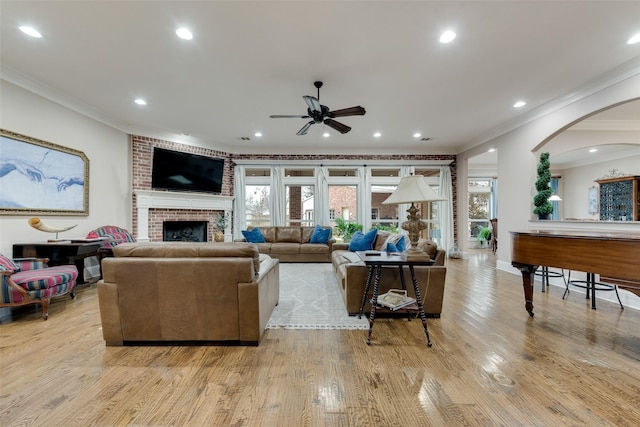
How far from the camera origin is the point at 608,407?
1.55m

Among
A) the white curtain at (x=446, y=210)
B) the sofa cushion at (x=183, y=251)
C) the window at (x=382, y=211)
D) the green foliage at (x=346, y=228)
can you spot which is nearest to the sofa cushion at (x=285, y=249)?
the green foliage at (x=346, y=228)

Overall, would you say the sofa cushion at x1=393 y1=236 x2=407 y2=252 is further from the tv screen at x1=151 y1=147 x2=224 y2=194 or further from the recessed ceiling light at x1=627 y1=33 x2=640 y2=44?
the tv screen at x1=151 y1=147 x2=224 y2=194

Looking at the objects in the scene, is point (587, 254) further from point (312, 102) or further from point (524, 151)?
point (524, 151)

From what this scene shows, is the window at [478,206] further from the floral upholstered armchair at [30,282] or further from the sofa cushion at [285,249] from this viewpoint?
the floral upholstered armchair at [30,282]

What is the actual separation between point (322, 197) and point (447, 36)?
4994mm

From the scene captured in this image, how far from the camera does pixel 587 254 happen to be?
217 centimetres

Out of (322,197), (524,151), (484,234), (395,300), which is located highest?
(524,151)

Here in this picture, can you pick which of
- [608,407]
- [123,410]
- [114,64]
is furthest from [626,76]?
[114,64]

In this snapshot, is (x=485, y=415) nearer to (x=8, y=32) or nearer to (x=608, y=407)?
(x=608, y=407)

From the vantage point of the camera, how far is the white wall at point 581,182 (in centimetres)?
714

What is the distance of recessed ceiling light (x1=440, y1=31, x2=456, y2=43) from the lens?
8.59 feet

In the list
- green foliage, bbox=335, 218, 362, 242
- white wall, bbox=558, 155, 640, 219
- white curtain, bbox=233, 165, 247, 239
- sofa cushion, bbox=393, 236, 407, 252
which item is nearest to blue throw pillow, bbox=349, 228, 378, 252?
sofa cushion, bbox=393, 236, 407, 252

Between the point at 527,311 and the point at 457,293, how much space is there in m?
0.91

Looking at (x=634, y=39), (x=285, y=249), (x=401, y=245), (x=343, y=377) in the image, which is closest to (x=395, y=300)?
(x=343, y=377)
